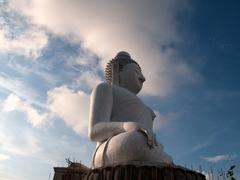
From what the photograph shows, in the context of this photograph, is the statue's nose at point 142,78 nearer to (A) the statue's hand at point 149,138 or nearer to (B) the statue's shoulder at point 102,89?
(B) the statue's shoulder at point 102,89

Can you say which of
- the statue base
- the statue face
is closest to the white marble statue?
the statue face

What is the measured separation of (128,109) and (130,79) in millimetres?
1214

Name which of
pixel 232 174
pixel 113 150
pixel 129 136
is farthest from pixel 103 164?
pixel 232 174

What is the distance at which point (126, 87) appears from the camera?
7375 mm

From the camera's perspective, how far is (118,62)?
24.7 ft

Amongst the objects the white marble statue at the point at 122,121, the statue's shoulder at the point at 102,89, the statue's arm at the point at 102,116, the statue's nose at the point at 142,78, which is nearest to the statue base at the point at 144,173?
the white marble statue at the point at 122,121

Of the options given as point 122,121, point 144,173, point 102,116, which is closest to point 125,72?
point 122,121

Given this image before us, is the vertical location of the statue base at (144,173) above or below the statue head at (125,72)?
below

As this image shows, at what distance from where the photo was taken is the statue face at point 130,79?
24.2ft

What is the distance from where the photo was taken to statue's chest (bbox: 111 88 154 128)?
6258mm

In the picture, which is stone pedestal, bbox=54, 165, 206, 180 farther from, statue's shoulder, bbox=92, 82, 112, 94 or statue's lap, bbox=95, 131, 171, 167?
statue's shoulder, bbox=92, 82, 112, 94

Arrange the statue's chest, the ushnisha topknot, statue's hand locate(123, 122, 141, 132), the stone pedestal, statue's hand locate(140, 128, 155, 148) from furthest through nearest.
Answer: the ushnisha topknot < the statue's chest < statue's hand locate(123, 122, 141, 132) < statue's hand locate(140, 128, 155, 148) < the stone pedestal

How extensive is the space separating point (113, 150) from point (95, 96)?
1676 mm

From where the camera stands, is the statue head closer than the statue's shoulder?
No
